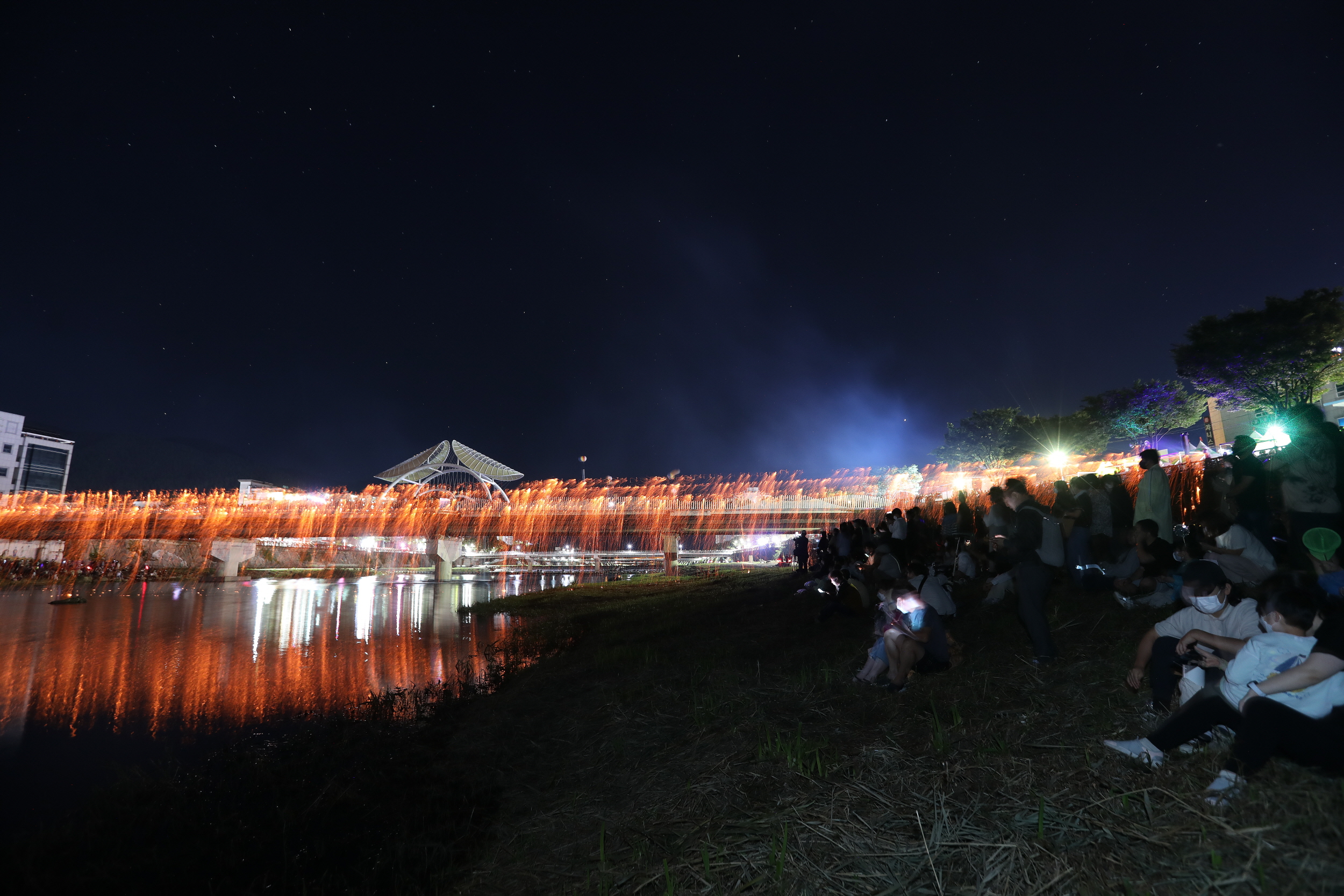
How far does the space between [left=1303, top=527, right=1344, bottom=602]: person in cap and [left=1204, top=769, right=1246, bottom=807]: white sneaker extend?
3.21 metres

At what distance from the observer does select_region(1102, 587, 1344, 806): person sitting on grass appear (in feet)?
12.6

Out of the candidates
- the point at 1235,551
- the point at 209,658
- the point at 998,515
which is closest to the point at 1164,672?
the point at 1235,551

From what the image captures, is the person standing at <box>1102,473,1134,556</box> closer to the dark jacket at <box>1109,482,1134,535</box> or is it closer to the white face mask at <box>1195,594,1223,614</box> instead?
the dark jacket at <box>1109,482,1134,535</box>

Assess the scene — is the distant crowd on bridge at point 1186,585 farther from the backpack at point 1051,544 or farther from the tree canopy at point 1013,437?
the tree canopy at point 1013,437

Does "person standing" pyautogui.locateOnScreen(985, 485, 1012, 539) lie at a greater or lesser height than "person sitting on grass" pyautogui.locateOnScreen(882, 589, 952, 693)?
greater

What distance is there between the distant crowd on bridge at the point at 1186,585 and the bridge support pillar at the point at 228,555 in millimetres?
71297

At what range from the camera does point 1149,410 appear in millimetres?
44281

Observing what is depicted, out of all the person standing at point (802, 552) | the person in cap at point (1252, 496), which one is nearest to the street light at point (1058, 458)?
the person standing at point (802, 552)

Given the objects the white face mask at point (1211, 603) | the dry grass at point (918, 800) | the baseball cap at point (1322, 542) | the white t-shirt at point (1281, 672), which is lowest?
the dry grass at point (918, 800)

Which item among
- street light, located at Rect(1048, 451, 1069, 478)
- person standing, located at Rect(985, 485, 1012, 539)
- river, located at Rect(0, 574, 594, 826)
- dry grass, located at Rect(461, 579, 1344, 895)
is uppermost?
street light, located at Rect(1048, 451, 1069, 478)

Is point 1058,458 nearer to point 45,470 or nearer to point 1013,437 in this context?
point 1013,437

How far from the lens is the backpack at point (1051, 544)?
9.40m

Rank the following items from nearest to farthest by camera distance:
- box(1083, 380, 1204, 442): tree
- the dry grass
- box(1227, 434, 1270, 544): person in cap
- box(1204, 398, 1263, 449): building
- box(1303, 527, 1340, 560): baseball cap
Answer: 1. the dry grass
2. box(1303, 527, 1340, 560): baseball cap
3. box(1227, 434, 1270, 544): person in cap
4. box(1204, 398, 1263, 449): building
5. box(1083, 380, 1204, 442): tree

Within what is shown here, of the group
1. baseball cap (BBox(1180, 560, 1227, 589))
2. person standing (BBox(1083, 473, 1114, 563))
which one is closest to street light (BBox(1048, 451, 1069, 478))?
person standing (BBox(1083, 473, 1114, 563))
